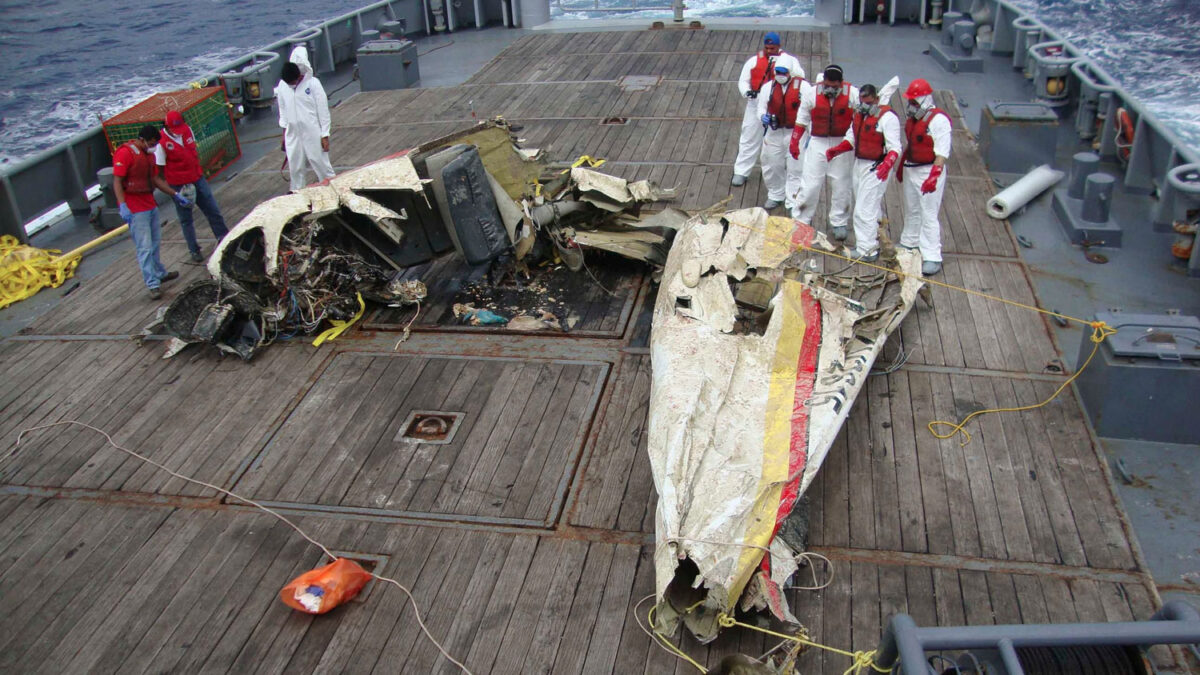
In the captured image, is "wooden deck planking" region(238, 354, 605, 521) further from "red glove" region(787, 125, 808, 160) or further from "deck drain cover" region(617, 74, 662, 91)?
"deck drain cover" region(617, 74, 662, 91)

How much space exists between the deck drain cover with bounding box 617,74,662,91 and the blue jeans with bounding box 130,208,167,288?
7.78 meters

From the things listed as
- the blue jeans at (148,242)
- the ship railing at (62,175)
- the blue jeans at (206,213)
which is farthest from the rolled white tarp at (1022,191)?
the ship railing at (62,175)

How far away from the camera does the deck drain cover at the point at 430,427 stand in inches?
249

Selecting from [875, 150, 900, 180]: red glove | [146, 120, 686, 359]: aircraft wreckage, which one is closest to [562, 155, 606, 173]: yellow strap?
[146, 120, 686, 359]: aircraft wreckage

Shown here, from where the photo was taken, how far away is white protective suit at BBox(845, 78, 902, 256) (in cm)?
789

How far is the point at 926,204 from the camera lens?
8023 mm

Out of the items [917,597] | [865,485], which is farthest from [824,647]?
[865,485]

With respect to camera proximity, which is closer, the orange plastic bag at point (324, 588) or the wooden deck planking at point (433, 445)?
the orange plastic bag at point (324, 588)

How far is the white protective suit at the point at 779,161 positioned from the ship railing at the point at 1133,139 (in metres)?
3.51

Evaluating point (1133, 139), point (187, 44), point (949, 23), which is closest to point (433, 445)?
point (1133, 139)

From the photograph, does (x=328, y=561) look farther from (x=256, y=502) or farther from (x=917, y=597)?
(x=917, y=597)

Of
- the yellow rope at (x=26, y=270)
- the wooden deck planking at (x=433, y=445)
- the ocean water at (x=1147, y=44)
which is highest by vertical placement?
the yellow rope at (x=26, y=270)

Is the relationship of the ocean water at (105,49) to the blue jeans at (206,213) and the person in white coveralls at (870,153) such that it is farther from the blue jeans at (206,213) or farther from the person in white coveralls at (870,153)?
the person in white coveralls at (870,153)

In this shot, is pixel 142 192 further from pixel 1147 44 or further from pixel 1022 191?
pixel 1147 44
